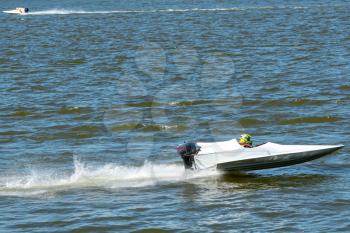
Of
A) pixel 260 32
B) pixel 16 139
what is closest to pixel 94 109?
pixel 16 139

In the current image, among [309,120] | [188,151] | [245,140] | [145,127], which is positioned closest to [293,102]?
[309,120]

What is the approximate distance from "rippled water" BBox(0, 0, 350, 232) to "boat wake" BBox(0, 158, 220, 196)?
5 cm

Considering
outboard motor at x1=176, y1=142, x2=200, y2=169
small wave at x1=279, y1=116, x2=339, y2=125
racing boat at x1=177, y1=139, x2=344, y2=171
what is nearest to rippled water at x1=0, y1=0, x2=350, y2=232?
small wave at x1=279, y1=116, x2=339, y2=125

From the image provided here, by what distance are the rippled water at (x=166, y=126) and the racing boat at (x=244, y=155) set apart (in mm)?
398

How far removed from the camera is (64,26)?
76.4 metres

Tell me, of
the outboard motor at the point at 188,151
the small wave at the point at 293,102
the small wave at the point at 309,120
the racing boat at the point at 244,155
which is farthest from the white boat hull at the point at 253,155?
the small wave at the point at 293,102

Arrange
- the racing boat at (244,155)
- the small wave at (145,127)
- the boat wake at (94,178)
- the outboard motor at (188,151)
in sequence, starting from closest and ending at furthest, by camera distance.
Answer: the boat wake at (94,178) < the racing boat at (244,155) < the outboard motor at (188,151) < the small wave at (145,127)

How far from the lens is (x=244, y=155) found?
21297mm

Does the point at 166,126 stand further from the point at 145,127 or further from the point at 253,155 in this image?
the point at 253,155

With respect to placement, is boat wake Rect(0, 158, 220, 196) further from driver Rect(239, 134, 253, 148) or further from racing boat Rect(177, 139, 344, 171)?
driver Rect(239, 134, 253, 148)

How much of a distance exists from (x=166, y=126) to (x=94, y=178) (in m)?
7.23

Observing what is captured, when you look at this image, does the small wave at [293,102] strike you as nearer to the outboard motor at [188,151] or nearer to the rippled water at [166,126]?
the rippled water at [166,126]

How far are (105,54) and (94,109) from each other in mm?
18981

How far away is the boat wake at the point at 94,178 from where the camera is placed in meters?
21.1
